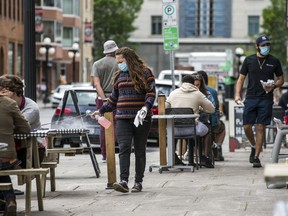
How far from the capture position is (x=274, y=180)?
6.10 metres

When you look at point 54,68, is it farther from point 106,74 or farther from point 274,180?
point 274,180

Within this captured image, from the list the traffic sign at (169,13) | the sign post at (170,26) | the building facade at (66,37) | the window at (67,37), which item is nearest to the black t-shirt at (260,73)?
the sign post at (170,26)

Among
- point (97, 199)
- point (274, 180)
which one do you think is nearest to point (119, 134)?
point (97, 199)

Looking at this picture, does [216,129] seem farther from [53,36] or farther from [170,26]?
[53,36]

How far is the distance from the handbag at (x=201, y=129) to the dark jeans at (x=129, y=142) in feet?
12.4

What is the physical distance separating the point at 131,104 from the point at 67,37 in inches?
3229

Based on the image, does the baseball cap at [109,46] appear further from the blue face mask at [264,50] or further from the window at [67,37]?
the window at [67,37]

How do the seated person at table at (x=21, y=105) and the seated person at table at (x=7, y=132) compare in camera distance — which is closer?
the seated person at table at (x=7, y=132)

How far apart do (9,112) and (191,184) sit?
4.03 m

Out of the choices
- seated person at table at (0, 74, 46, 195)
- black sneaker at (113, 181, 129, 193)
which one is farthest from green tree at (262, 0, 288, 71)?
seated person at table at (0, 74, 46, 195)

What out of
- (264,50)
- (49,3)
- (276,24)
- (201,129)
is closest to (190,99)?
(201,129)

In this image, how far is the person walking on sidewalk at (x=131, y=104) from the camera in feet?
44.2

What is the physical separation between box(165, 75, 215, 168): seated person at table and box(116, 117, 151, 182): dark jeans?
3.68 m

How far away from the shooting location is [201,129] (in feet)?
57.0
